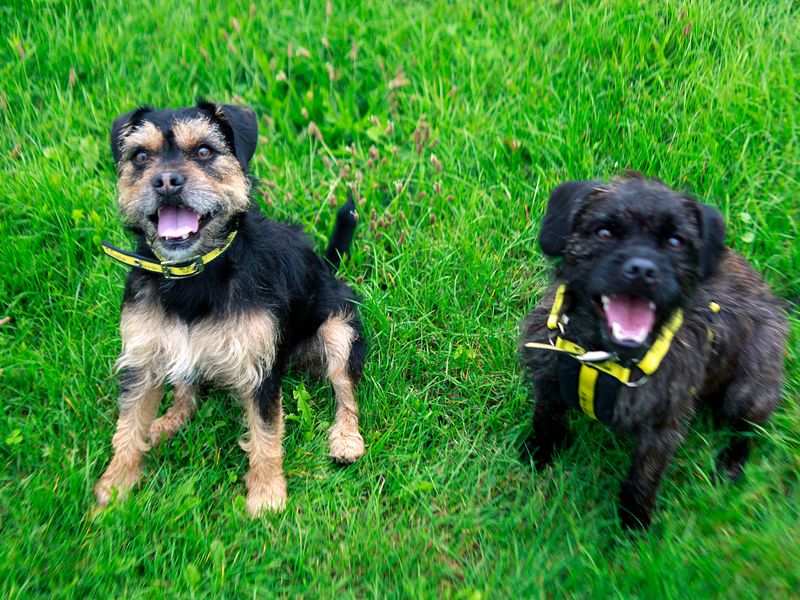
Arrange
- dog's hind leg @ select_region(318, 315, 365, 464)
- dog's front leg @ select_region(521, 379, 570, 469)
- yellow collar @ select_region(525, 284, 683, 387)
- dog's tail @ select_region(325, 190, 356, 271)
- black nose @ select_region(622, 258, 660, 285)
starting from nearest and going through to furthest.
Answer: black nose @ select_region(622, 258, 660, 285), yellow collar @ select_region(525, 284, 683, 387), dog's front leg @ select_region(521, 379, 570, 469), dog's hind leg @ select_region(318, 315, 365, 464), dog's tail @ select_region(325, 190, 356, 271)

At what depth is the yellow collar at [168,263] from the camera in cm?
311

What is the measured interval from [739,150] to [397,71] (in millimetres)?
2564

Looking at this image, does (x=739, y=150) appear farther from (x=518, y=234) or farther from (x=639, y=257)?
(x=639, y=257)

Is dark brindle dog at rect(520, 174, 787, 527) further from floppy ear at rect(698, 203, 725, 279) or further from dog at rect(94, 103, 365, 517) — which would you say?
dog at rect(94, 103, 365, 517)

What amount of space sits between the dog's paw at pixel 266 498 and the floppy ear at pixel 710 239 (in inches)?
93.3

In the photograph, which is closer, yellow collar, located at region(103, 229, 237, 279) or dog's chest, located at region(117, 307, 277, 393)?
yellow collar, located at region(103, 229, 237, 279)

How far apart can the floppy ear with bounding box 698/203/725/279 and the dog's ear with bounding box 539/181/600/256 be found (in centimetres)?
48

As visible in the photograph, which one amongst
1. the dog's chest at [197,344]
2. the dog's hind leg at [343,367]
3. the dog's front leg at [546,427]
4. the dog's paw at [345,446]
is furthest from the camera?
the dog's hind leg at [343,367]

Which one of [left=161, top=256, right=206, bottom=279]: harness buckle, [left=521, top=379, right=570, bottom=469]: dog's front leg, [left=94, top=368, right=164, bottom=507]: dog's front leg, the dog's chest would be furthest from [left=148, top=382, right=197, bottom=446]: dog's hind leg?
[left=521, top=379, right=570, bottom=469]: dog's front leg

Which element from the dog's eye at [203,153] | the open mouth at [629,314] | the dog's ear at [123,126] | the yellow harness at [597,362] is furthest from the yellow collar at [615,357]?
the dog's ear at [123,126]

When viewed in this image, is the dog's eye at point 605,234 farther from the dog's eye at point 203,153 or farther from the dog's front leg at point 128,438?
the dog's front leg at point 128,438

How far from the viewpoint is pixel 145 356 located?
3301 millimetres

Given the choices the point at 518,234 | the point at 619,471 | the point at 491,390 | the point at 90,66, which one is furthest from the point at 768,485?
the point at 90,66

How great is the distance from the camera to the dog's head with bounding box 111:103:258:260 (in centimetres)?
307
